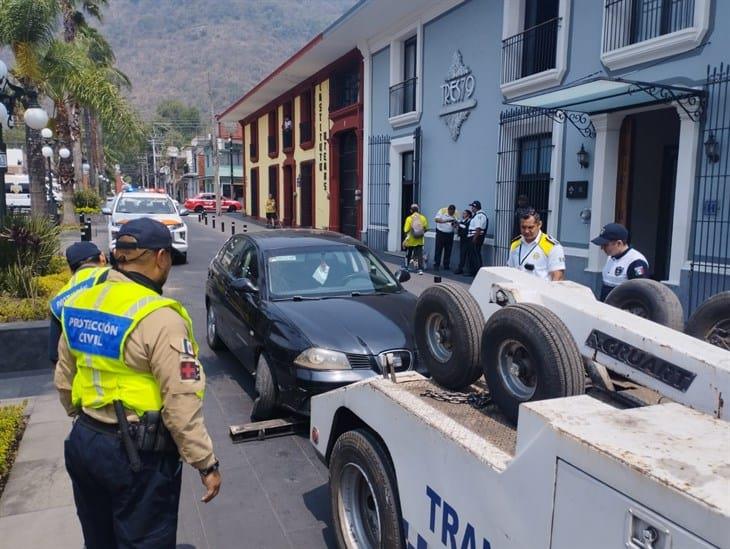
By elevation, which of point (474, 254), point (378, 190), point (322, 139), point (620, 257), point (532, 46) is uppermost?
point (532, 46)

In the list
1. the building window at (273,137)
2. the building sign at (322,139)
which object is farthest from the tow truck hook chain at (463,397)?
the building window at (273,137)

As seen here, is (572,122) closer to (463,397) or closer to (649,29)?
(649,29)

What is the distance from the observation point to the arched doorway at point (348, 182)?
21.1m

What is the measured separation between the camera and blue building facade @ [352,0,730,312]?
26.8 feet

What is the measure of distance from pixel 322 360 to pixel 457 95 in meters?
10.9

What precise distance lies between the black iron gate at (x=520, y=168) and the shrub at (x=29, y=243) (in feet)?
26.5

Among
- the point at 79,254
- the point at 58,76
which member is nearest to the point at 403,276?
the point at 79,254

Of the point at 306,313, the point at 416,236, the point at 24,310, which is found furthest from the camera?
the point at 416,236

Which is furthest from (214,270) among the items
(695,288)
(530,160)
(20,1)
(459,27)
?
(20,1)

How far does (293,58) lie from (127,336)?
2103 centimetres

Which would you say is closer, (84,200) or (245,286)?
(245,286)

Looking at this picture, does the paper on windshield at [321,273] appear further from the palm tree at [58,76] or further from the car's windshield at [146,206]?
the palm tree at [58,76]

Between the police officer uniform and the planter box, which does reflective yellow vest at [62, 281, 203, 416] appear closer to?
the police officer uniform

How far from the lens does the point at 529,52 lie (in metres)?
11.9
